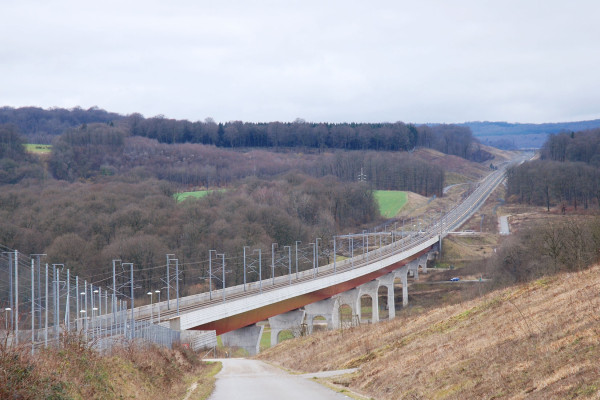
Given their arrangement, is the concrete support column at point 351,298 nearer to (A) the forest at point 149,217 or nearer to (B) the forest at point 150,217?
(A) the forest at point 149,217

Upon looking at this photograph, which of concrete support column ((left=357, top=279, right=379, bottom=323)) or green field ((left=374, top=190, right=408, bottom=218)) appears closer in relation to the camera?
concrete support column ((left=357, top=279, right=379, bottom=323))

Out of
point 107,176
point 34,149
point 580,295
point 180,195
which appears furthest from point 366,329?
point 34,149

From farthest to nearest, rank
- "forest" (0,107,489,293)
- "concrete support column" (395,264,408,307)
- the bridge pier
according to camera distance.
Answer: "concrete support column" (395,264,408,307), the bridge pier, "forest" (0,107,489,293)

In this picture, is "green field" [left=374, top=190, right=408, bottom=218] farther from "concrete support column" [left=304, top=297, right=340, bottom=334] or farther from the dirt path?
the dirt path

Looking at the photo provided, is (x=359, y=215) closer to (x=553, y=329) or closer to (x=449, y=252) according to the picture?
(x=449, y=252)

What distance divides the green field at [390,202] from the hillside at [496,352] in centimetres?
14283

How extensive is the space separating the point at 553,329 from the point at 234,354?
5738cm

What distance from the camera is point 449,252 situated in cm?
14038

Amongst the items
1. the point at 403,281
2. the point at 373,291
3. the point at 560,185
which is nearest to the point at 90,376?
the point at 373,291

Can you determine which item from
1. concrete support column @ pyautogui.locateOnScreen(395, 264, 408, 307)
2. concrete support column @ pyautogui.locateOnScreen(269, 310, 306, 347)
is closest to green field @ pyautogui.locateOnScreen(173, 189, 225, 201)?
concrete support column @ pyautogui.locateOnScreen(395, 264, 408, 307)

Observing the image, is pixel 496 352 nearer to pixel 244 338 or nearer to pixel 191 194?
pixel 244 338

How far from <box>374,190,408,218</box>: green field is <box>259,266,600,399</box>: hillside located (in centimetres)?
14283

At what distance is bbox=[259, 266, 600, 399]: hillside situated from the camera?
17.1 m

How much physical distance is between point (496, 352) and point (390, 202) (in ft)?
555
